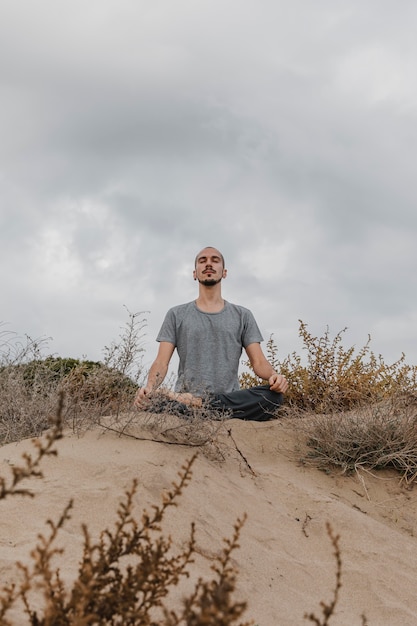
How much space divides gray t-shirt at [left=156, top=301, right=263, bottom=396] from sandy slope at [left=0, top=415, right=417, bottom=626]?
102cm

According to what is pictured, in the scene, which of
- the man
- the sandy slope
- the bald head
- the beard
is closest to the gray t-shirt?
the man

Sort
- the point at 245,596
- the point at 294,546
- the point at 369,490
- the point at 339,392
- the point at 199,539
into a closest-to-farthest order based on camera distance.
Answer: the point at 245,596
the point at 199,539
the point at 294,546
the point at 369,490
the point at 339,392

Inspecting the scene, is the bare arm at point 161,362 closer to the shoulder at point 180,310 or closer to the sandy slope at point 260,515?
the shoulder at point 180,310

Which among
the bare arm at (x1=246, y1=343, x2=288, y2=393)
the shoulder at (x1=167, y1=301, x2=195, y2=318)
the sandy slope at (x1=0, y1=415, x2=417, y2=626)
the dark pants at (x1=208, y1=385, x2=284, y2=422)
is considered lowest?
the sandy slope at (x1=0, y1=415, x2=417, y2=626)

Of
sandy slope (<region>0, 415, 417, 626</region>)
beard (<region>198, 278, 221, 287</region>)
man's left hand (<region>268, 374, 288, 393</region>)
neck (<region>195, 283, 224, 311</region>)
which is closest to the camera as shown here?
sandy slope (<region>0, 415, 417, 626</region>)

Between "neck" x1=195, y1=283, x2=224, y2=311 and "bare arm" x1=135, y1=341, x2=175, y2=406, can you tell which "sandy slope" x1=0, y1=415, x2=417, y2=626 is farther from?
"neck" x1=195, y1=283, x2=224, y2=311

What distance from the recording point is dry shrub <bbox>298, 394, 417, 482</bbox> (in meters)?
6.18

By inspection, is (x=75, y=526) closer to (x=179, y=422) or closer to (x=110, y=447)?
(x=110, y=447)

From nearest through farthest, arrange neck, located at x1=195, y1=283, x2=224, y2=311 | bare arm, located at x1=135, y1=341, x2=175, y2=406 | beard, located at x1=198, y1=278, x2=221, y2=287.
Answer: bare arm, located at x1=135, y1=341, x2=175, y2=406
beard, located at x1=198, y1=278, x2=221, y2=287
neck, located at x1=195, y1=283, x2=224, y2=311

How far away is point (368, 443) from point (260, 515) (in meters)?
1.82

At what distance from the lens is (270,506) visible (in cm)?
504

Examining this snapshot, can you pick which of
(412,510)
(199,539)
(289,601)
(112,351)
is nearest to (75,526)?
(199,539)

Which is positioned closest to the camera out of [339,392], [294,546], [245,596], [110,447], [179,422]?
[245,596]

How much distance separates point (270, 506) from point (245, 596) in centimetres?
152
